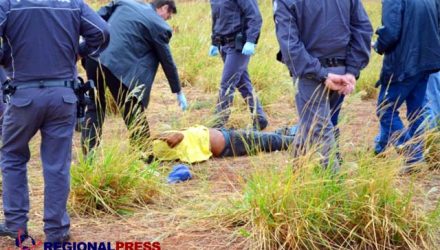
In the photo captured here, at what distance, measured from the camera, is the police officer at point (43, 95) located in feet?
12.2

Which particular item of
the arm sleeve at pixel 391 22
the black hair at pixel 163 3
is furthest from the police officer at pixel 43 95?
the arm sleeve at pixel 391 22

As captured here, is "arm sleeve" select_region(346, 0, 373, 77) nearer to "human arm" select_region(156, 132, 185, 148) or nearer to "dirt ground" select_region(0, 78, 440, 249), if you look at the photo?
"dirt ground" select_region(0, 78, 440, 249)

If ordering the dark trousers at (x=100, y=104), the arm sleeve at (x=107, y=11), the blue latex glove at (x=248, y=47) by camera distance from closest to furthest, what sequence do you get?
the dark trousers at (x=100, y=104)
the arm sleeve at (x=107, y=11)
the blue latex glove at (x=248, y=47)

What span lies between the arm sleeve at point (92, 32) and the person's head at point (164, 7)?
1.72 meters

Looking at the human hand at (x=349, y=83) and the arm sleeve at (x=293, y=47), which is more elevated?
the arm sleeve at (x=293, y=47)

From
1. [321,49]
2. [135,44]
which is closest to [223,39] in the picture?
[135,44]

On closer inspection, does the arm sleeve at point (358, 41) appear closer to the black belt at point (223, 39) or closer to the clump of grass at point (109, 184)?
the clump of grass at point (109, 184)

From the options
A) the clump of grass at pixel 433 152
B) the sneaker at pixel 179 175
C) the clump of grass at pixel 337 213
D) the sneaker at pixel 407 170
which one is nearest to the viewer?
the clump of grass at pixel 337 213

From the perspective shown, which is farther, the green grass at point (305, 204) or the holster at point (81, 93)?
the holster at point (81, 93)

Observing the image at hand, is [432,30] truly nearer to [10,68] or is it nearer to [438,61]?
[438,61]

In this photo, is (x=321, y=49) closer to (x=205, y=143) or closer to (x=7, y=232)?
(x=205, y=143)

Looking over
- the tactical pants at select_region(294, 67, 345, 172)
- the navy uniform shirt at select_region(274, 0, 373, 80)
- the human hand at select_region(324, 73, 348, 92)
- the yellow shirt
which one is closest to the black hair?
the yellow shirt

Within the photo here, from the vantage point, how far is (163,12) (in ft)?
19.0

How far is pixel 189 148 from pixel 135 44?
103 cm
